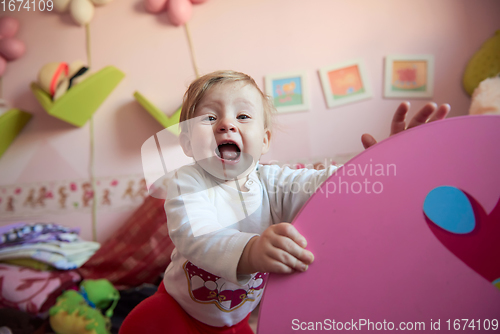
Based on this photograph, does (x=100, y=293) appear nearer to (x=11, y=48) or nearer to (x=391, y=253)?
(x=391, y=253)

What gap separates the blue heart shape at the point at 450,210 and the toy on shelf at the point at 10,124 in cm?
184

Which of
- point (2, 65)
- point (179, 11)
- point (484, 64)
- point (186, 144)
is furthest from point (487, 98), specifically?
point (2, 65)

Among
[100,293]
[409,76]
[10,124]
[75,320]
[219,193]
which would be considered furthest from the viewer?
[10,124]

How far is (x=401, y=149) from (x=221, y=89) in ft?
1.13

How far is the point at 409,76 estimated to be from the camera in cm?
141

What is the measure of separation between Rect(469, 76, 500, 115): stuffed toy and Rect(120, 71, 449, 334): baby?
87 cm

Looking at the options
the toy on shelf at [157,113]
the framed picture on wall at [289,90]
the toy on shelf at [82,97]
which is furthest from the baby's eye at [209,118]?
the toy on shelf at [82,97]

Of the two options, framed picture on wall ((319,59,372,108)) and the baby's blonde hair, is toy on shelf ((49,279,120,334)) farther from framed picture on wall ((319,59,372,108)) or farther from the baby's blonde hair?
framed picture on wall ((319,59,372,108))

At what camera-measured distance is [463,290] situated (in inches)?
13.9

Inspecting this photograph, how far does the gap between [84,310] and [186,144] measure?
759 millimetres

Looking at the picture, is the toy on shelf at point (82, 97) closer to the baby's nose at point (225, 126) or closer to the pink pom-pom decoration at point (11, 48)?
the pink pom-pom decoration at point (11, 48)

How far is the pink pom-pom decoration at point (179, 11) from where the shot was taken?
136cm

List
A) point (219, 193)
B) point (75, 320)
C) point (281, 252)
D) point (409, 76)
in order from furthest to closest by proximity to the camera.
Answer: point (409, 76) < point (75, 320) < point (219, 193) < point (281, 252)

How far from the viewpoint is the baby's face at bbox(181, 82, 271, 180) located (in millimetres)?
545
